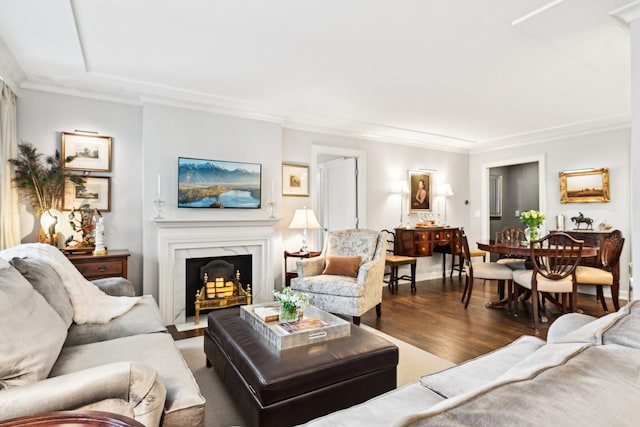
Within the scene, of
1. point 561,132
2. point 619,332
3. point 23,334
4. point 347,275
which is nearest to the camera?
point 619,332

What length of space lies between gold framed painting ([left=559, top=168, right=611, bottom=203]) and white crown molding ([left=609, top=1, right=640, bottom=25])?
11.4 feet

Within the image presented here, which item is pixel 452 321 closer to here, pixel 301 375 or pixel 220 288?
pixel 301 375

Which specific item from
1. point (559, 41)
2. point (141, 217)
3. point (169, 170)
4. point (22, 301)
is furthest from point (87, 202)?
point (559, 41)

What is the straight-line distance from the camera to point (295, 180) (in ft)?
15.7

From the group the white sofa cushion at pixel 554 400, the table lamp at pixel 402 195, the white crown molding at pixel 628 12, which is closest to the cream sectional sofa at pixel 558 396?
the white sofa cushion at pixel 554 400

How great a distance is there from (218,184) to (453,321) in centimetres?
310

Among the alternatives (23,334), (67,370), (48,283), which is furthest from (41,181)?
(23,334)

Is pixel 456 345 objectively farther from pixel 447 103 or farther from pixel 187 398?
pixel 447 103

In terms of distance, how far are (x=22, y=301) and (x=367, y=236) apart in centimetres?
326

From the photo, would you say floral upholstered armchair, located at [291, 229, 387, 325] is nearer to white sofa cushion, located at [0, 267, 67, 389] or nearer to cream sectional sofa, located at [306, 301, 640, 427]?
white sofa cushion, located at [0, 267, 67, 389]

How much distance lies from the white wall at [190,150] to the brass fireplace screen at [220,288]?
516 millimetres

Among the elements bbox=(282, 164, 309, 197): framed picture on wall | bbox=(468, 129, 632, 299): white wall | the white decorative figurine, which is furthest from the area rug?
bbox=(468, 129, 632, 299): white wall

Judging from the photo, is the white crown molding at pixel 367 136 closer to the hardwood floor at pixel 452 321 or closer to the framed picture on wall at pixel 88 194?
the framed picture on wall at pixel 88 194

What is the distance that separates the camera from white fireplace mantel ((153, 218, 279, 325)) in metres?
3.68
